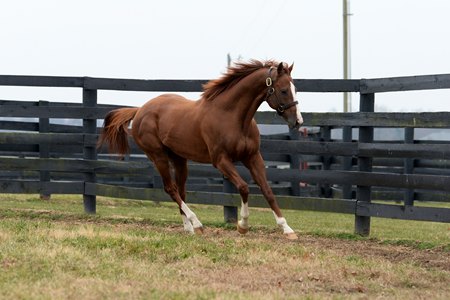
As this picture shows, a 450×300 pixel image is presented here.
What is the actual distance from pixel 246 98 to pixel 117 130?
2427 millimetres

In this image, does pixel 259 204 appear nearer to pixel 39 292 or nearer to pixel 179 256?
pixel 179 256

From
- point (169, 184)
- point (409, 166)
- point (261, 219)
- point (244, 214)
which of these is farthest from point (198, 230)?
point (409, 166)

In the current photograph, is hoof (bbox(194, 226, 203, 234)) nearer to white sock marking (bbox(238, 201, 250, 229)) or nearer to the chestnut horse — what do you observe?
the chestnut horse

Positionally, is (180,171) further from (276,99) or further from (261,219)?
(261,219)

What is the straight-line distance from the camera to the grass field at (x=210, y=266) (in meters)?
6.08

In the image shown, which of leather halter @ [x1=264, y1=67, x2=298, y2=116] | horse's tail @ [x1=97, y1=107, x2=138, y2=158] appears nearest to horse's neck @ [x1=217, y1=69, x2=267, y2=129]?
leather halter @ [x1=264, y1=67, x2=298, y2=116]

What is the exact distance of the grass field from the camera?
6.08m

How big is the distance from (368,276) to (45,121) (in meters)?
9.95

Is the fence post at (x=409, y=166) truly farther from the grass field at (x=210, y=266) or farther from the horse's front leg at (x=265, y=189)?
the horse's front leg at (x=265, y=189)

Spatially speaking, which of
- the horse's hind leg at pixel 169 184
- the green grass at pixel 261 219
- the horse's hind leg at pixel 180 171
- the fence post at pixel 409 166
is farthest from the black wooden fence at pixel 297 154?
the fence post at pixel 409 166

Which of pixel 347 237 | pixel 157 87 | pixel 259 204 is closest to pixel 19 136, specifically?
pixel 157 87

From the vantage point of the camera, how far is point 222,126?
9852 mm

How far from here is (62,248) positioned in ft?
24.8

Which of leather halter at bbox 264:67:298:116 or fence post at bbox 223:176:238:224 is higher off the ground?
leather halter at bbox 264:67:298:116
